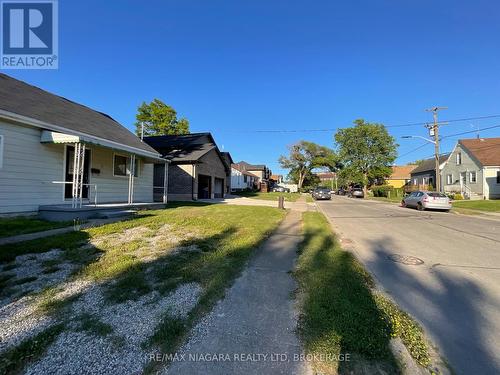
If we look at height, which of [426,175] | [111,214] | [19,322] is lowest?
[19,322]

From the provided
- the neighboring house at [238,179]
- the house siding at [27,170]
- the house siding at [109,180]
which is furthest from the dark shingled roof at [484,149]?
the house siding at [27,170]

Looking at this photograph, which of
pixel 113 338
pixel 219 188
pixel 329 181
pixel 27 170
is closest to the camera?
pixel 113 338

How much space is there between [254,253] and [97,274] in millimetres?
3226

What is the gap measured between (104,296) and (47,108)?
37.2ft

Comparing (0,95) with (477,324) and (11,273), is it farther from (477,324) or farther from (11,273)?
(477,324)

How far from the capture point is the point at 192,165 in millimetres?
23500

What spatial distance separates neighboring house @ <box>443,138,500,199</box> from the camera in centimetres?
3002

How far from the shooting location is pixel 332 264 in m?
5.69

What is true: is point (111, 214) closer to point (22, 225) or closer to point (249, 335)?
point (22, 225)

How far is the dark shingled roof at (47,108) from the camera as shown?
10.1m

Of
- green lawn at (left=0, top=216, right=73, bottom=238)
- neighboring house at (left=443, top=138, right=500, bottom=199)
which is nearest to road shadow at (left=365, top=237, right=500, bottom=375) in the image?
green lawn at (left=0, top=216, right=73, bottom=238)

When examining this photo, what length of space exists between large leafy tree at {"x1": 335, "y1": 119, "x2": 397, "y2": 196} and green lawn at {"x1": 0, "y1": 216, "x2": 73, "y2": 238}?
50.9 m

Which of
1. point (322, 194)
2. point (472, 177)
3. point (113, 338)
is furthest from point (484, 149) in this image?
point (113, 338)

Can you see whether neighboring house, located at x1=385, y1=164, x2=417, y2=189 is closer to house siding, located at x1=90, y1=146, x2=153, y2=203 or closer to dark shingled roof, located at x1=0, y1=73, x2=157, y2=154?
house siding, located at x1=90, y1=146, x2=153, y2=203
